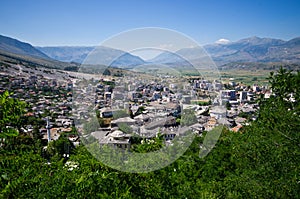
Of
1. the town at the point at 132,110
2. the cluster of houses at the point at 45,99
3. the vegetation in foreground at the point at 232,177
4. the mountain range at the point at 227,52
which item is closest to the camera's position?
the vegetation in foreground at the point at 232,177

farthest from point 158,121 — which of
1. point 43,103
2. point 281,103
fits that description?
point 43,103

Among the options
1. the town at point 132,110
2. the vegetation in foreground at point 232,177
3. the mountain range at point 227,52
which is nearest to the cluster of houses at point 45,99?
the town at point 132,110

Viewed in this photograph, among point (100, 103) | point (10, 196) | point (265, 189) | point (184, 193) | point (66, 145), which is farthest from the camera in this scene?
point (66, 145)

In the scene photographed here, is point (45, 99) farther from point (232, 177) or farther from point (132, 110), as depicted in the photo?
point (232, 177)

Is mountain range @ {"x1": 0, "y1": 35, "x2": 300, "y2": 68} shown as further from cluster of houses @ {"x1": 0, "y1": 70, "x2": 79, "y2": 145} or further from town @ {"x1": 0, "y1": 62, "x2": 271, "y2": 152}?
town @ {"x1": 0, "y1": 62, "x2": 271, "y2": 152}

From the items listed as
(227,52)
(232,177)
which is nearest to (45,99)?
(232,177)

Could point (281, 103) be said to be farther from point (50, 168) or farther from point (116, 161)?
point (50, 168)

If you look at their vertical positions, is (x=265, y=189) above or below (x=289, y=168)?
below

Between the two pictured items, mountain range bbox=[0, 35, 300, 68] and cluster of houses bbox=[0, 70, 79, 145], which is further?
mountain range bbox=[0, 35, 300, 68]

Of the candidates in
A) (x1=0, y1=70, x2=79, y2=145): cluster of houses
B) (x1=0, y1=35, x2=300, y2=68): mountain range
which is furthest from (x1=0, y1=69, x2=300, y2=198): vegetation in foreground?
(x1=0, y1=35, x2=300, y2=68): mountain range

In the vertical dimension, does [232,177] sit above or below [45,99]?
above

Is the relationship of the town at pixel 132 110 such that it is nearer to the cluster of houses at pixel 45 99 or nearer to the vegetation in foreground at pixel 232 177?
the cluster of houses at pixel 45 99
